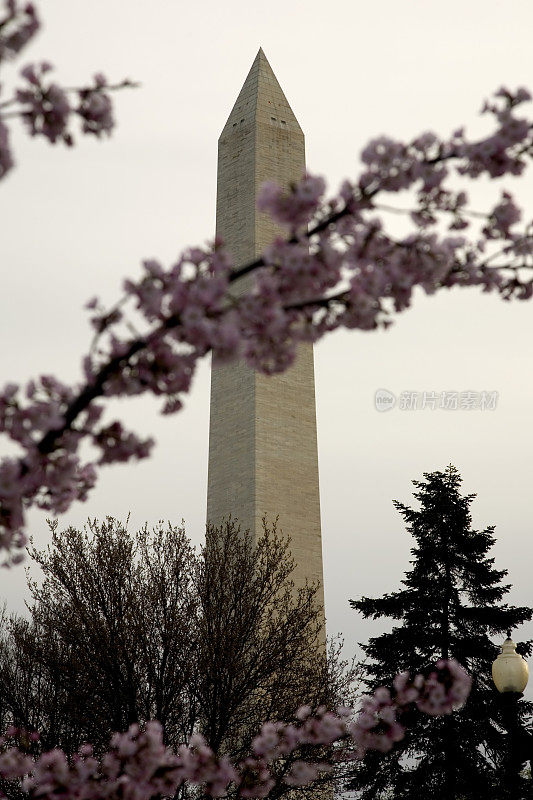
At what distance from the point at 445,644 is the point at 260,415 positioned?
312 inches

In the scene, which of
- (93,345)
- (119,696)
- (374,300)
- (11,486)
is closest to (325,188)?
(374,300)

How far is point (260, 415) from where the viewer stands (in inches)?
1125

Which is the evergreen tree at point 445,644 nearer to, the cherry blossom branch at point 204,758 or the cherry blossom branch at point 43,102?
the cherry blossom branch at point 204,758

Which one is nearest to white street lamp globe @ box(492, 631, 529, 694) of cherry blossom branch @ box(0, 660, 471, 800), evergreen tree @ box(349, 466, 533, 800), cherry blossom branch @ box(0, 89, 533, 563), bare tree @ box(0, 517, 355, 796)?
cherry blossom branch @ box(0, 660, 471, 800)

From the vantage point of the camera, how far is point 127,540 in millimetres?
19219

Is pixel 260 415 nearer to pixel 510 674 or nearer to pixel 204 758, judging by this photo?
pixel 510 674

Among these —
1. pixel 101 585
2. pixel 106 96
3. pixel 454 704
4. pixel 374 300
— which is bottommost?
pixel 454 704

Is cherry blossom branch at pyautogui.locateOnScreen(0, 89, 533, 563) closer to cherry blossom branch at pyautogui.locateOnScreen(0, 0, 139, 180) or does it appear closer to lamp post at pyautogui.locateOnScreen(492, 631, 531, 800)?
cherry blossom branch at pyautogui.locateOnScreen(0, 0, 139, 180)

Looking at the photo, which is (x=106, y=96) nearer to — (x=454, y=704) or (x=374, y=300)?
(x=374, y=300)

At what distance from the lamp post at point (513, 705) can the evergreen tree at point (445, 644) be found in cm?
1298

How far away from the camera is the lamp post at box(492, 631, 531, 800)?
31.3 ft

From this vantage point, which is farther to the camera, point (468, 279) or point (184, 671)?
point (184, 671)

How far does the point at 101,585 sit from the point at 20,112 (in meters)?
14.8

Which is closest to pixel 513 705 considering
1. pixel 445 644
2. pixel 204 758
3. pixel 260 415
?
pixel 204 758
